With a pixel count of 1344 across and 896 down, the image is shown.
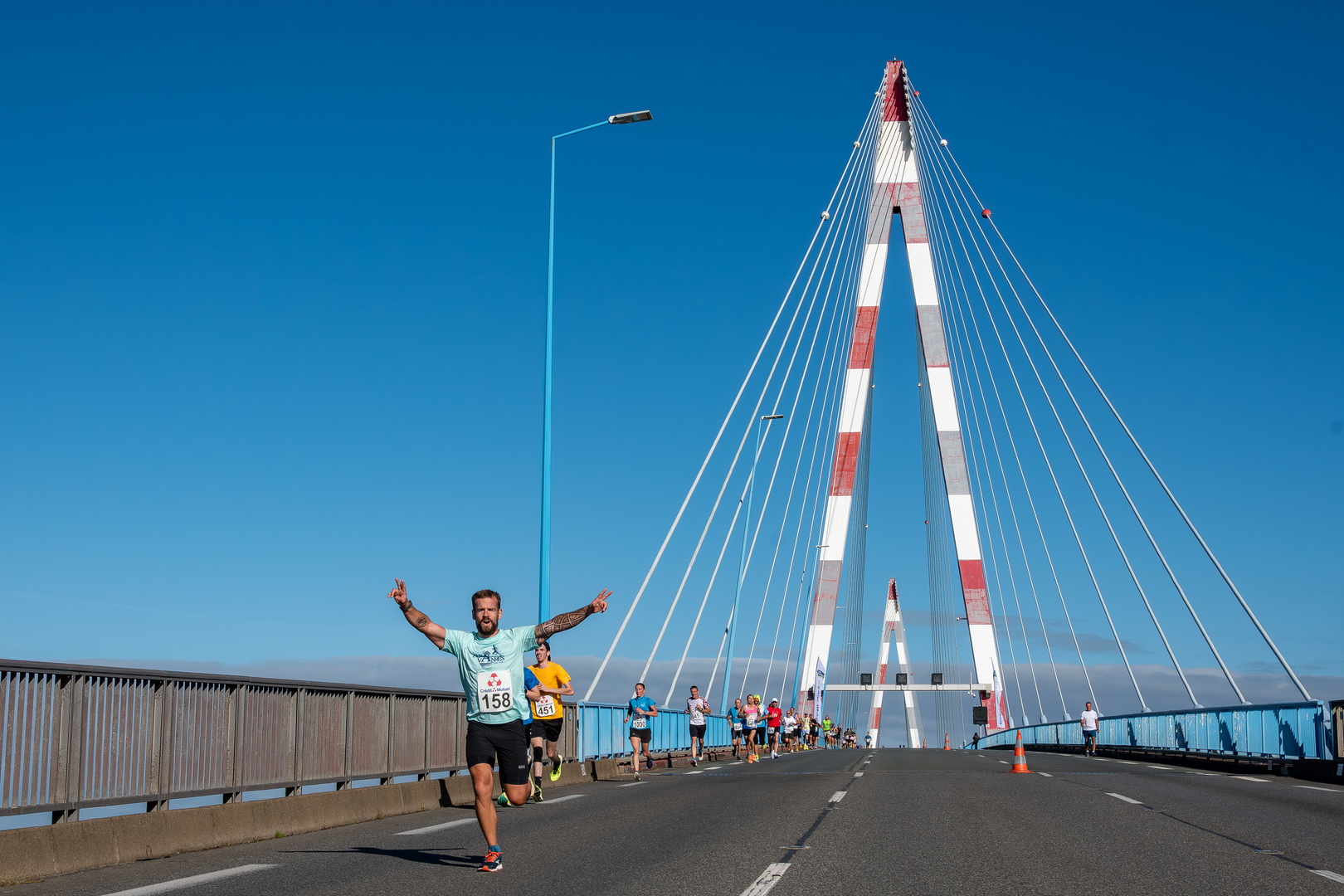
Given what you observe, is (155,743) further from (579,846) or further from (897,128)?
(897,128)

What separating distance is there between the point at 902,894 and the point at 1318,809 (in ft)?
26.9

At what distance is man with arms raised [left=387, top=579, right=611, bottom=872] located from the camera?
27.3 feet

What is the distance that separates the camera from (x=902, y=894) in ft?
23.4

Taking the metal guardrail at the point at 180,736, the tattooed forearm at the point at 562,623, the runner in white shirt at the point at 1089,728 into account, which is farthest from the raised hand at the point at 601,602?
the runner in white shirt at the point at 1089,728

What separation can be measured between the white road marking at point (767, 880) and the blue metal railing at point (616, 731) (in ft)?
45.1

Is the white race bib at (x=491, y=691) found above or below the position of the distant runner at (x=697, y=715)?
above

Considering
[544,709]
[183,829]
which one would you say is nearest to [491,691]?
[183,829]

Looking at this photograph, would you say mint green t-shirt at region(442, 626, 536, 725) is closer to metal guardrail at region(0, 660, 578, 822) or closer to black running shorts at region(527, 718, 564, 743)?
metal guardrail at region(0, 660, 578, 822)

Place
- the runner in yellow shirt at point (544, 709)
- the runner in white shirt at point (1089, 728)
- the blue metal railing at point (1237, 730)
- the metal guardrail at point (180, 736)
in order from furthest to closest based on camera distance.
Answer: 1. the runner in white shirt at point (1089, 728)
2. the blue metal railing at point (1237, 730)
3. the runner in yellow shirt at point (544, 709)
4. the metal guardrail at point (180, 736)

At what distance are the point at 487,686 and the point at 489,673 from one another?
83mm

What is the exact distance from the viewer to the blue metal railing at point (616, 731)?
2228 cm

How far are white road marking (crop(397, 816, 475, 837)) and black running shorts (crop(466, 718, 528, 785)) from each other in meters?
3.03

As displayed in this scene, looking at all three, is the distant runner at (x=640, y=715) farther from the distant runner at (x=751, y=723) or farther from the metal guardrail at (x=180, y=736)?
the distant runner at (x=751, y=723)

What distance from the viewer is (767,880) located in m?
7.70
